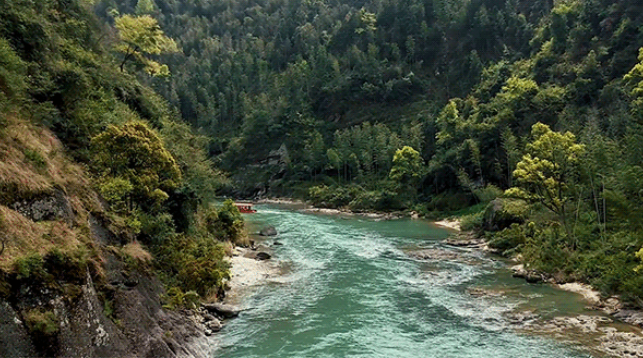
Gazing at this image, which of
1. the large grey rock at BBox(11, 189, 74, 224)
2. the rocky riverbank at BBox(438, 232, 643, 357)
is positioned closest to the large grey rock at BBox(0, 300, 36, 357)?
the large grey rock at BBox(11, 189, 74, 224)

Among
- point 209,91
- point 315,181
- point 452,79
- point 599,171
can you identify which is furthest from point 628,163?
point 209,91

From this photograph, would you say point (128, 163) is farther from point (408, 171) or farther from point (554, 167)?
point (408, 171)

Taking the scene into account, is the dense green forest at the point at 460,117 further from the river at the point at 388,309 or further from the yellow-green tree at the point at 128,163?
the yellow-green tree at the point at 128,163

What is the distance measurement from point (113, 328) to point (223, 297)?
14015 millimetres

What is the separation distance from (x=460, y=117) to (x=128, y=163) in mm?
82372

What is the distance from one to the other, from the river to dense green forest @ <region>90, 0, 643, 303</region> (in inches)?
214

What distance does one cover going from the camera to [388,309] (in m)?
29.0

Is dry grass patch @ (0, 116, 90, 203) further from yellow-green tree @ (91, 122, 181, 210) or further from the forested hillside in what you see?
yellow-green tree @ (91, 122, 181, 210)

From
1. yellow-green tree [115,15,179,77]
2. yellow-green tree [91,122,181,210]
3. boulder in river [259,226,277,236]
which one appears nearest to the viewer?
yellow-green tree [91,122,181,210]

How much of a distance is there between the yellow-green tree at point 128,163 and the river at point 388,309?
8829mm

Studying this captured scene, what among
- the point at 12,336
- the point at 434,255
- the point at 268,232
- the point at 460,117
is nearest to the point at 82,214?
the point at 12,336

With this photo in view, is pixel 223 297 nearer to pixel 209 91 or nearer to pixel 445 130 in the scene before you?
pixel 445 130

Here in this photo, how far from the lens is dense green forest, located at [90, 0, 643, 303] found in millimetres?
39062

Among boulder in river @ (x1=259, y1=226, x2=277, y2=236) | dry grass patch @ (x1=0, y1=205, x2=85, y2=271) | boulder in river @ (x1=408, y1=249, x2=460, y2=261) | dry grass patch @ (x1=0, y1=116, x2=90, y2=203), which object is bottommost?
boulder in river @ (x1=408, y1=249, x2=460, y2=261)
